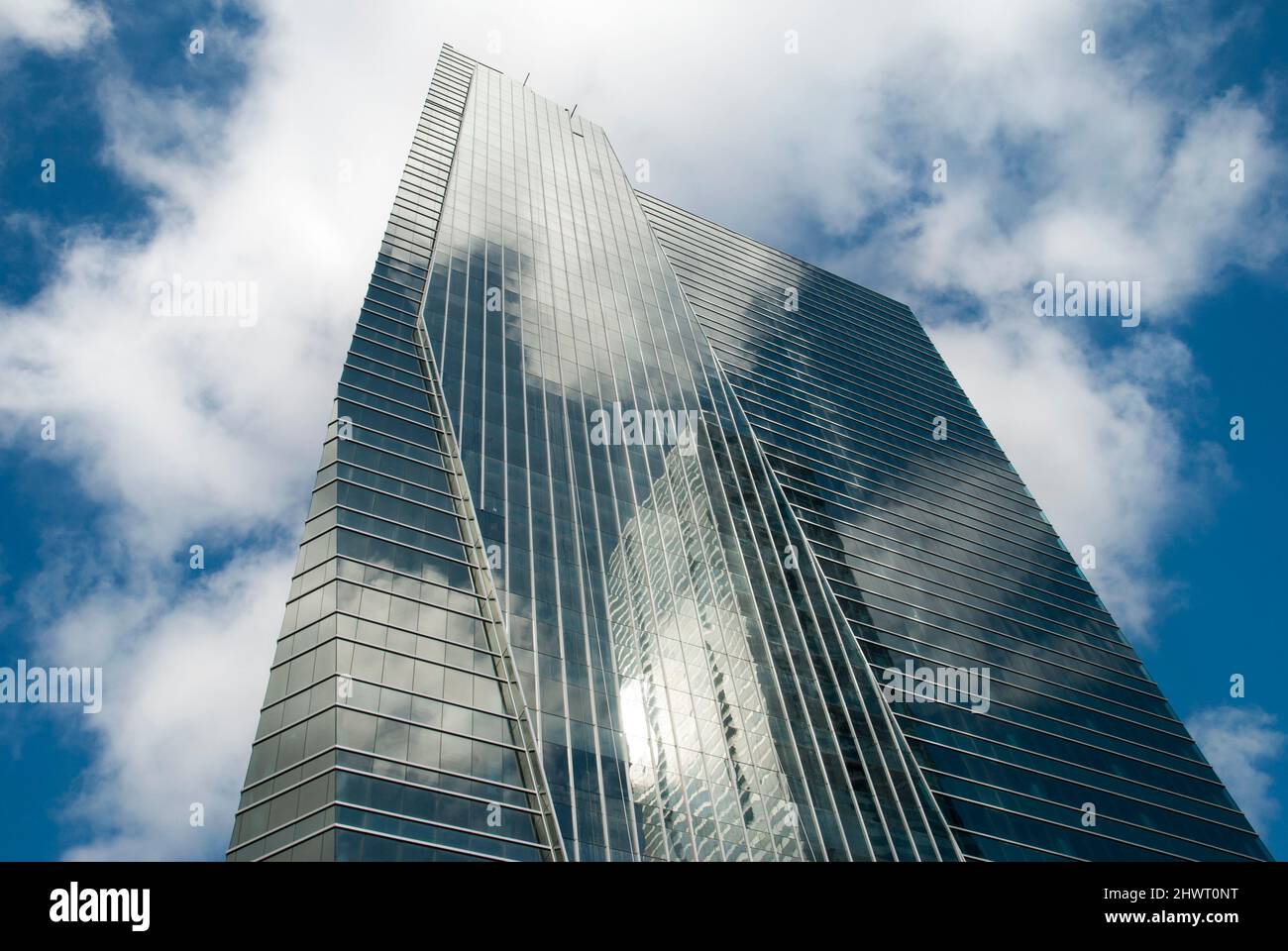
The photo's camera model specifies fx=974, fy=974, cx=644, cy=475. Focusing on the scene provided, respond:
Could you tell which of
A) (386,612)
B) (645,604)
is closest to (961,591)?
(645,604)

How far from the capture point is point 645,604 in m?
55.3

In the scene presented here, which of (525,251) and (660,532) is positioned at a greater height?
(525,251)

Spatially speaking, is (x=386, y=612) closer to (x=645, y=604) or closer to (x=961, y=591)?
(x=645, y=604)

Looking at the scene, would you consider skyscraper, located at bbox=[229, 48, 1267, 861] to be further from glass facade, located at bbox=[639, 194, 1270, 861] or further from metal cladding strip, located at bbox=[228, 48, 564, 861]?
glass facade, located at bbox=[639, 194, 1270, 861]

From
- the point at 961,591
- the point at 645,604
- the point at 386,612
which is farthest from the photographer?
the point at 961,591

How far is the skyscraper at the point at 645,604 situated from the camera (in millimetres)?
41844

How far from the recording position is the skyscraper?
137ft

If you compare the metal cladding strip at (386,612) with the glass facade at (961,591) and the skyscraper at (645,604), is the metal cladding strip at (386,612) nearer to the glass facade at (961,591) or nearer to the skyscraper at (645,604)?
the skyscraper at (645,604)

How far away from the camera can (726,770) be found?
48.4 meters

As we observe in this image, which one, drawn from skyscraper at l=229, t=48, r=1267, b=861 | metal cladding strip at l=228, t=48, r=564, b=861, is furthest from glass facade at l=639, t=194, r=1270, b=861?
metal cladding strip at l=228, t=48, r=564, b=861
